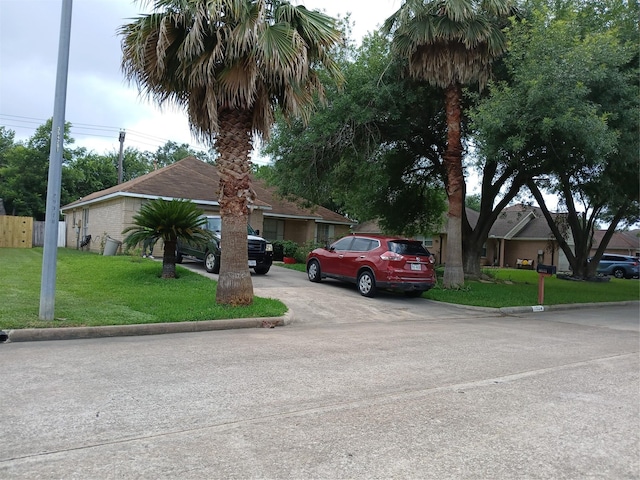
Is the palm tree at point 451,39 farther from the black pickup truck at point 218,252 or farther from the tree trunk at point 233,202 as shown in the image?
the black pickup truck at point 218,252

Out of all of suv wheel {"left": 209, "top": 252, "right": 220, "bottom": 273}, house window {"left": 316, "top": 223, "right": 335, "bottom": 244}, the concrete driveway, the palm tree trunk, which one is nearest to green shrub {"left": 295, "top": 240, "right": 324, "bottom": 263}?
house window {"left": 316, "top": 223, "right": 335, "bottom": 244}

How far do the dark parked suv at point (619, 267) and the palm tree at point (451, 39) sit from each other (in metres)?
A: 27.8

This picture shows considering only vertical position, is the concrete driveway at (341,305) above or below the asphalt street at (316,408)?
above

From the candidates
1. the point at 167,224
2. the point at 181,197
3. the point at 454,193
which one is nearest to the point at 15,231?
the point at 181,197

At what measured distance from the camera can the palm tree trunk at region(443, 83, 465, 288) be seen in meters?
16.1

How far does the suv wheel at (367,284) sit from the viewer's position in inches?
564

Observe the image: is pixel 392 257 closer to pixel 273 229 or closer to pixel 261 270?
pixel 261 270

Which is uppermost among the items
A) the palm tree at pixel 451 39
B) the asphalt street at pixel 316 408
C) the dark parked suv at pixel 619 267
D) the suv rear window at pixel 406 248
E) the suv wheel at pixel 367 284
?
the palm tree at pixel 451 39

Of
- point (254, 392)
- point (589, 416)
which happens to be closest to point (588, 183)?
point (589, 416)

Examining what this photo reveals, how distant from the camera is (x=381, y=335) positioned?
9.51 metres

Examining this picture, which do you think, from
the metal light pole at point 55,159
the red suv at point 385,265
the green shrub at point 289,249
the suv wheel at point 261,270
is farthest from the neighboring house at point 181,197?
the metal light pole at point 55,159

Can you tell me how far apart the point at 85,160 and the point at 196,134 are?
107 ft

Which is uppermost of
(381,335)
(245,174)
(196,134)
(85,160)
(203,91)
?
(85,160)

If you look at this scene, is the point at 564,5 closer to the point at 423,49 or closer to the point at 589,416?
the point at 423,49
